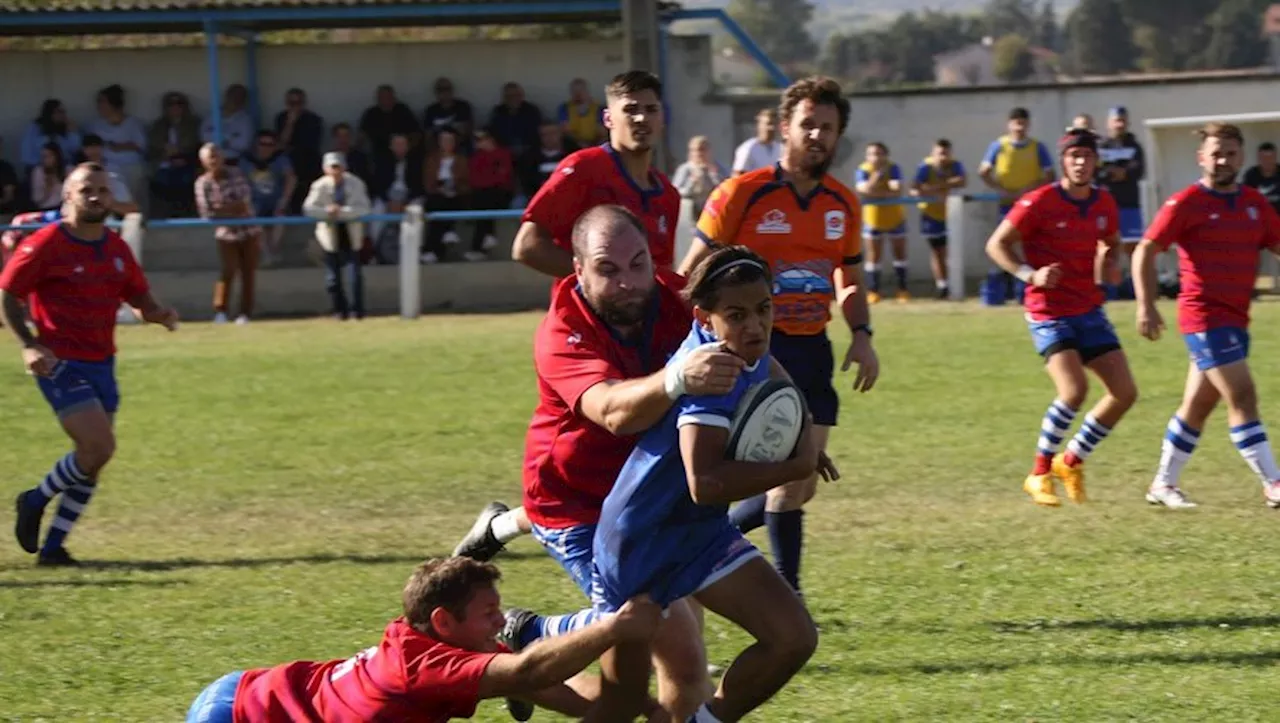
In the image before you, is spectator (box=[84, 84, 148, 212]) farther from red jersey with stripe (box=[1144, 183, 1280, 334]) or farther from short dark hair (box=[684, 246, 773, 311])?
short dark hair (box=[684, 246, 773, 311])

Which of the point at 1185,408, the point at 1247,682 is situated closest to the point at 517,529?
the point at 1247,682

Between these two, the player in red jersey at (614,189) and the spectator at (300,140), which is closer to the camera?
the player in red jersey at (614,189)

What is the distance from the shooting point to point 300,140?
79.6ft

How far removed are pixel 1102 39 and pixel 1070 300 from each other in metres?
63.6

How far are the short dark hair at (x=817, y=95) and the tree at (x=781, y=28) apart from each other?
105 m

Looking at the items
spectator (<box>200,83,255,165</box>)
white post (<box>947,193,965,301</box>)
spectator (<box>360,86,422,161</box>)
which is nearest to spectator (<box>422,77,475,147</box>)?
spectator (<box>360,86,422,161</box>)

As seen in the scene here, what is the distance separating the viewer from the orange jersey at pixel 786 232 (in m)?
7.62

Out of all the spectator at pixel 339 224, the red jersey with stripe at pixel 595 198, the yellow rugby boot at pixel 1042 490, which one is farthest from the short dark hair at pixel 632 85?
the spectator at pixel 339 224

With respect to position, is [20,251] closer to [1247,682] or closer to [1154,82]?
[1247,682]

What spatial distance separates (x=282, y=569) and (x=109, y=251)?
1836mm

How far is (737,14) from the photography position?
Result: 129 m

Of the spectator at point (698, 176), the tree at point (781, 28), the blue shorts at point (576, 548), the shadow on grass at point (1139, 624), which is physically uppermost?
the tree at point (781, 28)

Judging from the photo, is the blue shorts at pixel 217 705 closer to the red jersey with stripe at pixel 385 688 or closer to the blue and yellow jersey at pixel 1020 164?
the red jersey with stripe at pixel 385 688

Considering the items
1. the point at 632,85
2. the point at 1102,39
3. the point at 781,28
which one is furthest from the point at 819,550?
the point at 781,28
